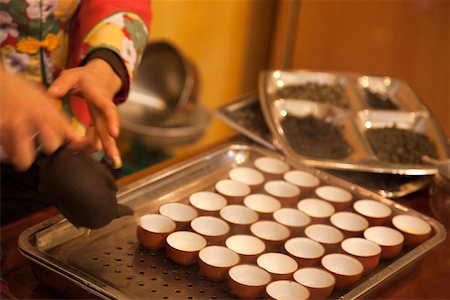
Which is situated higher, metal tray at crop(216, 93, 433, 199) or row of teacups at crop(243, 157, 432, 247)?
metal tray at crop(216, 93, 433, 199)

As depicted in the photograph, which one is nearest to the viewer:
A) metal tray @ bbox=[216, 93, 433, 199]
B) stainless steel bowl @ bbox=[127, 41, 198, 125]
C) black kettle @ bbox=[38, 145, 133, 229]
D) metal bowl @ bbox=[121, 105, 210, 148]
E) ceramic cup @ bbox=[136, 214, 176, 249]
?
black kettle @ bbox=[38, 145, 133, 229]

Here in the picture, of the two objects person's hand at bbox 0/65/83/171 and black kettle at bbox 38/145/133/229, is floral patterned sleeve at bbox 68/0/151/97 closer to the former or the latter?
black kettle at bbox 38/145/133/229

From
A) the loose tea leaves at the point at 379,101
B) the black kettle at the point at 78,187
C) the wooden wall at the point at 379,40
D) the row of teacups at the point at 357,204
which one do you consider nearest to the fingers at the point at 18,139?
the black kettle at the point at 78,187

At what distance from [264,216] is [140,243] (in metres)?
0.28

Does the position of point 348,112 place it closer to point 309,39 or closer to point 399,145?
point 399,145

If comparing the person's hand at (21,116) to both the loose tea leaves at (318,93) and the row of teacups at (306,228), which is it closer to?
the row of teacups at (306,228)

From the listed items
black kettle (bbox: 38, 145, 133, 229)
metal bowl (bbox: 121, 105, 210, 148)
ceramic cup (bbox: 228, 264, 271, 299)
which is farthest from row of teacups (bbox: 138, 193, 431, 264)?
→ metal bowl (bbox: 121, 105, 210, 148)

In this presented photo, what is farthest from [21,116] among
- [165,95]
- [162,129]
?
[165,95]

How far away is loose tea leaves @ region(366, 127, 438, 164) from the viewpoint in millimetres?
1723

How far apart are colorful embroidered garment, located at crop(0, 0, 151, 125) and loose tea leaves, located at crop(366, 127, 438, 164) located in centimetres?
67

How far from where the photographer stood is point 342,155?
1724 millimetres

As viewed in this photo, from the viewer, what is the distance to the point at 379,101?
1.98m

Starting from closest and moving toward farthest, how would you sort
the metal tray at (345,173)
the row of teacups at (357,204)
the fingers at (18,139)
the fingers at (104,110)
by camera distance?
the fingers at (18,139), the fingers at (104,110), the row of teacups at (357,204), the metal tray at (345,173)

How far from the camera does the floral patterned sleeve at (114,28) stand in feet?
4.53
